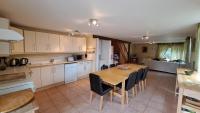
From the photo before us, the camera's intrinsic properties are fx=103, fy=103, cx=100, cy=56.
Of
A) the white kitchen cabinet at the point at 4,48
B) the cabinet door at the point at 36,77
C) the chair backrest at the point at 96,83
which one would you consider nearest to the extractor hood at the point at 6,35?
the white kitchen cabinet at the point at 4,48

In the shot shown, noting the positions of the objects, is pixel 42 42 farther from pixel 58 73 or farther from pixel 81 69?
pixel 81 69

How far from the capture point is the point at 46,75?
3.61m

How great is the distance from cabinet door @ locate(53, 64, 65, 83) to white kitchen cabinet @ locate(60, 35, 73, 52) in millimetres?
766

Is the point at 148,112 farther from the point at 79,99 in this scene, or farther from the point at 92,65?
the point at 92,65

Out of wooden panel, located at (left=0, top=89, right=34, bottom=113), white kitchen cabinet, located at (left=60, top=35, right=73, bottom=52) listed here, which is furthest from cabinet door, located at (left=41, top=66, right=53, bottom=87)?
wooden panel, located at (left=0, top=89, right=34, bottom=113)

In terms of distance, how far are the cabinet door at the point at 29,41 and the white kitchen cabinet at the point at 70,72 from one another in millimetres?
1336

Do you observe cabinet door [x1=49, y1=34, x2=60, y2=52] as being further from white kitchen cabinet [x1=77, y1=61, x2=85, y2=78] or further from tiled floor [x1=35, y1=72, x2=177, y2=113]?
tiled floor [x1=35, y1=72, x2=177, y2=113]

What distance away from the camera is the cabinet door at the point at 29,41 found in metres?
3.31

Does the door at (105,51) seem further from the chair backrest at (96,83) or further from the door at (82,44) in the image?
the chair backrest at (96,83)

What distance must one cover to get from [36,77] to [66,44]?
176 cm

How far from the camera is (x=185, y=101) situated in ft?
6.50

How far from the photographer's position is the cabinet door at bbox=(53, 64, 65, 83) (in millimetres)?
3878

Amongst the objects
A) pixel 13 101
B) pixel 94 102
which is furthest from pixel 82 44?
pixel 13 101

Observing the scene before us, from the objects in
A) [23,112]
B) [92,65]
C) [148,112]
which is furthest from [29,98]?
[92,65]
